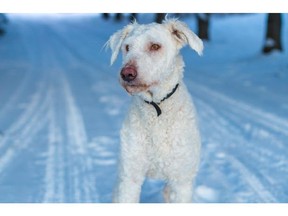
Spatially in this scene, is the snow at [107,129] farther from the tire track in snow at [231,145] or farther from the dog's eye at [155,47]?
the dog's eye at [155,47]

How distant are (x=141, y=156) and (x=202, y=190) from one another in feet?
4.80

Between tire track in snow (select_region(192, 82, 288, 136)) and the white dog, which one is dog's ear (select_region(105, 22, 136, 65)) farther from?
tire track in snow (select_region(192, 82, 288, 136))

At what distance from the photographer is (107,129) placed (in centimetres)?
756

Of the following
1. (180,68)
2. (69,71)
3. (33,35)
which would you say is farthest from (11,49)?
(180,68)

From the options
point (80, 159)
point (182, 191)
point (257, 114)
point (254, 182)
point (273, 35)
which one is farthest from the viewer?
point (273, 35)

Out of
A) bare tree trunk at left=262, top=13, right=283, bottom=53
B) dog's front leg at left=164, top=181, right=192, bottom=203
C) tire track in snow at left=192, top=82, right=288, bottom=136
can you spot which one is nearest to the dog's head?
dog's front leg at left=164, top=181, right=192, bottom=203

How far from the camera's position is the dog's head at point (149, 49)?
3363 millimetres

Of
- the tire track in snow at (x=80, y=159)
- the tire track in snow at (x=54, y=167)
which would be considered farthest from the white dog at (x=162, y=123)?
the tire track in snow at (x=54, y=167)

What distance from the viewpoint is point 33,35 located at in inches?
1072

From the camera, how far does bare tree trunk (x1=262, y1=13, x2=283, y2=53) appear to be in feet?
49.2

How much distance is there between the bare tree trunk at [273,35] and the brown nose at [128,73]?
12581 mm

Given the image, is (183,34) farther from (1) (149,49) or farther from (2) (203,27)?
(2) (203,27)

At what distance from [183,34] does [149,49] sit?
35cm

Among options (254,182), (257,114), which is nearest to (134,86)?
(254,182)
